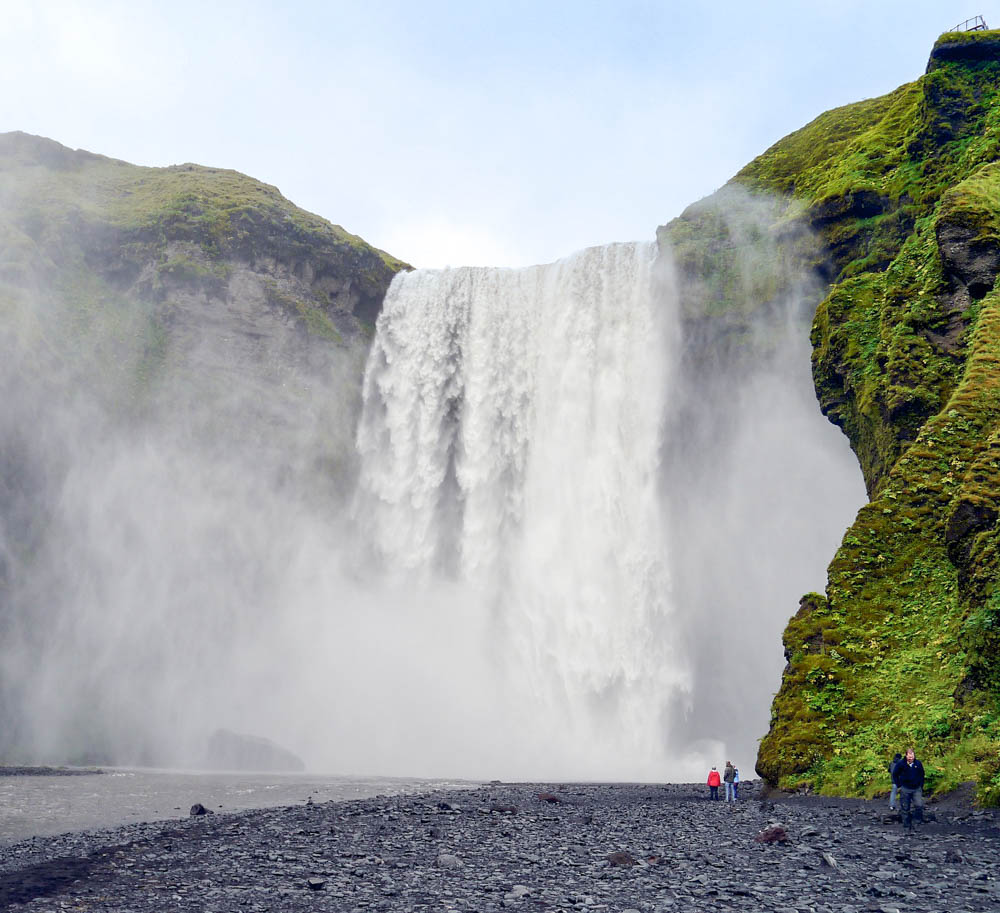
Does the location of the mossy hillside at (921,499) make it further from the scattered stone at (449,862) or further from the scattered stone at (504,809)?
the scattered stone at (449,862)

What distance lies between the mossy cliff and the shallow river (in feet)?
50.8

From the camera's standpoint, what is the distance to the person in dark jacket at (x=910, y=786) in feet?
45.6

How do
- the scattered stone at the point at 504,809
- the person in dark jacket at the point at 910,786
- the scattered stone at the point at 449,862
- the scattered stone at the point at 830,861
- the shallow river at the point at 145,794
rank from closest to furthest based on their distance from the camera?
the scattered stone at the point at 830,861 < the scattered stone at the point at 449,862 < the person in dark jacket at the point at 910,786 < the scattered stone at the point at 504,809 < the shallow river at the point at 145,794

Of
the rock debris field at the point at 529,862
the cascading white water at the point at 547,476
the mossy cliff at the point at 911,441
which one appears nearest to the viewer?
the rock debris field at the point at 529,862

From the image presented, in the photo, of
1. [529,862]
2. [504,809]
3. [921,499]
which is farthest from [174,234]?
[529,862]

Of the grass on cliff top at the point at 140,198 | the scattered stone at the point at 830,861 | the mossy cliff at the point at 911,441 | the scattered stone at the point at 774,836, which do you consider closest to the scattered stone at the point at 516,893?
the scattered stone at the point at 830,861

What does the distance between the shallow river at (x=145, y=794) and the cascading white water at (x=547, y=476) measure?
1230 cm

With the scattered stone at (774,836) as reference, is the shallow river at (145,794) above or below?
below

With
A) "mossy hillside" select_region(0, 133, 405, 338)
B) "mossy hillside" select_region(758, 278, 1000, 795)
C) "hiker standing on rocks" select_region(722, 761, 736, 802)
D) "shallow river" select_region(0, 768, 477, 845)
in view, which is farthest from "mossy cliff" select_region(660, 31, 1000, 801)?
"mossy hillside" select_region(0, 133, 405, 338)

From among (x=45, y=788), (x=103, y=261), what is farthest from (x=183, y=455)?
(x=45, y=788)

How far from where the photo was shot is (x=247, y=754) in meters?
43.3

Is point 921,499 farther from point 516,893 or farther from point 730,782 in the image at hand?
point 516,893

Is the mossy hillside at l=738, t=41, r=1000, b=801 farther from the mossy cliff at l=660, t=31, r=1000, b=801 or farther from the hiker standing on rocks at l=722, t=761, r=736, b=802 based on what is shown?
the hiker standing on rocks at l=722, t=761, r=736, b=802

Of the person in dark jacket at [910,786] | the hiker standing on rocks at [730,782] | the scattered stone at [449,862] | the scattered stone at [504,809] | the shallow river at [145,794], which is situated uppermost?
the person in dark jacket at [910,786]
